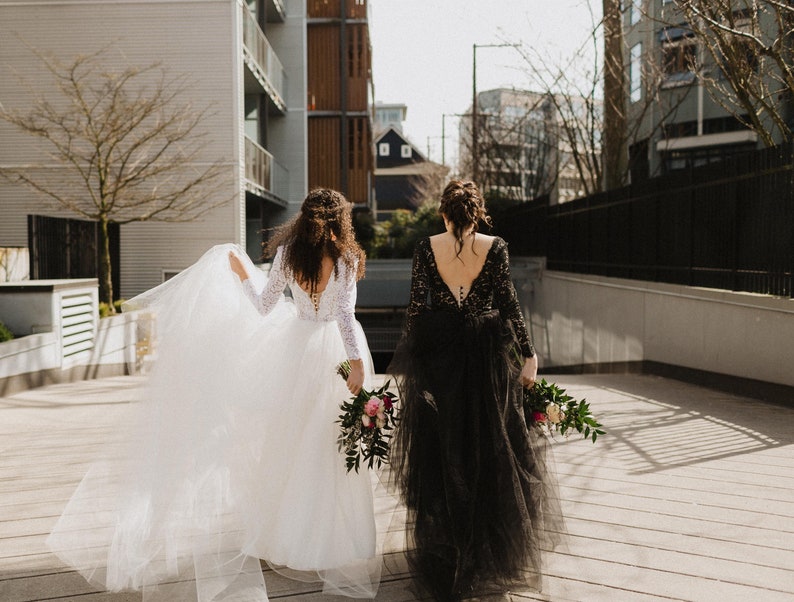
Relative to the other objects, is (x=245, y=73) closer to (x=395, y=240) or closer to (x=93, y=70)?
(x=93, y=70)

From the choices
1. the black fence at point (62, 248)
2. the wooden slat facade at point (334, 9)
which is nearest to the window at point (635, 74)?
the wooden slat facade at point (334, 9)

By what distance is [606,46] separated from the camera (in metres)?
15.8

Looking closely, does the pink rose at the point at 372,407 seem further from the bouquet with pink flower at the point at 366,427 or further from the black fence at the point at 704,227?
the black fence at the point at 704,227

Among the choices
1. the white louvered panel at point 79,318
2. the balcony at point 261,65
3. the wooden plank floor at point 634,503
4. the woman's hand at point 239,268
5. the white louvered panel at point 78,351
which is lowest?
the wooden plank floor at point 634,503

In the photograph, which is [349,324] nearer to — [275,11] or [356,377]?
[356,377]

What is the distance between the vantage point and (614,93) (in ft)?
51.1

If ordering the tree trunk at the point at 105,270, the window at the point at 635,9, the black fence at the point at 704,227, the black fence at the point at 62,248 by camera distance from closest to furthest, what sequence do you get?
the black fence at the point at 704,227
the window at the point at 635,9
the black fence at the point at 62,248
the tree trunk at the point at 105,270

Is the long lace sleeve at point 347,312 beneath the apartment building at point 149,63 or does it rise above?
beneath

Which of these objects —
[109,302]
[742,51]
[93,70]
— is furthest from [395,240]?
[742,51]

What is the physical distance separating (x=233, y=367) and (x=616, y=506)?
101 inches

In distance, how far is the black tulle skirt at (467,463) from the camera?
3.70 metres

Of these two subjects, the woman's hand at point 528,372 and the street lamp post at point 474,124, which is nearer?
the woman's hand at point 528,372

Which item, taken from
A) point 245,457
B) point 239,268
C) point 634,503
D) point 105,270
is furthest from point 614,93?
point 245,457

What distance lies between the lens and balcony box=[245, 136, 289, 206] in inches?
813
